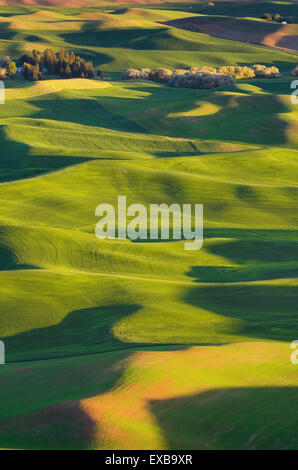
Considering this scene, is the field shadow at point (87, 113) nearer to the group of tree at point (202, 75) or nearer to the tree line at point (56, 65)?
the group of tree at point (202, 75)

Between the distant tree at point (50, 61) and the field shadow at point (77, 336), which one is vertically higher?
the field shadow at point (77, 336)

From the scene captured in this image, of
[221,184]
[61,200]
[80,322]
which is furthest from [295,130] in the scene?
[80,322]

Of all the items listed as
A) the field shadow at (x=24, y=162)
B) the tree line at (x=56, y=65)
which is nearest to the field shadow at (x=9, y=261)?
the field shadow at (x=24, y=162)

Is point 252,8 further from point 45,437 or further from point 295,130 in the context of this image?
point 45,437

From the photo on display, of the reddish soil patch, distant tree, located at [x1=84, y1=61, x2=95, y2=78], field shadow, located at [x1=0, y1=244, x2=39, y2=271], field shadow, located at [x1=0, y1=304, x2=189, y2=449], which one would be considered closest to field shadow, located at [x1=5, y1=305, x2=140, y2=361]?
field shadow, located at [x1=0, y1=304, x2=189, y2=449]

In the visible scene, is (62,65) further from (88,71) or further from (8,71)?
(8,71)

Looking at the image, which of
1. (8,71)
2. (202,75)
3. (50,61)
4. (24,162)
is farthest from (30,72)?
(24,162)
